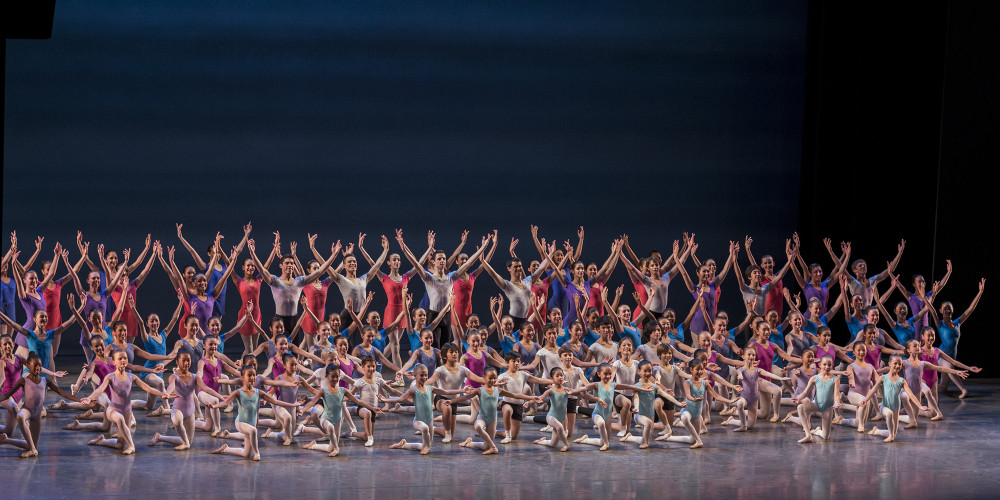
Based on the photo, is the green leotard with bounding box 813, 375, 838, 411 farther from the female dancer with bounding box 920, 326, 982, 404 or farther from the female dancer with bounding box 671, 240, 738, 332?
the female dancer with bounding box 671, 240, 738, 332

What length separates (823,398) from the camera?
8234 mm

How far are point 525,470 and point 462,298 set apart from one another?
10.1 ft

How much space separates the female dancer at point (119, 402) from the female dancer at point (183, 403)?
74mm

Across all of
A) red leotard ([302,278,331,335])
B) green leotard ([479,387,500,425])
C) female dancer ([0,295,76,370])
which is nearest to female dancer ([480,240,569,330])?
red leotard ([302,278,331,335])

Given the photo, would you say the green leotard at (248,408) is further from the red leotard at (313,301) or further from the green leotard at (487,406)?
the red leotard at (313,301)

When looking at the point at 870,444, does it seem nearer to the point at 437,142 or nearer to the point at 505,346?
the point at 505,346

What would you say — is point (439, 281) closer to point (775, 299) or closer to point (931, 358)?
point (775, 299)

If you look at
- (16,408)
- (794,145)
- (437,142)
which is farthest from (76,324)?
(794,145)

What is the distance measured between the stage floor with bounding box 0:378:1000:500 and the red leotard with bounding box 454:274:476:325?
71.2 inches

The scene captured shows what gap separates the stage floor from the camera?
6633 mm

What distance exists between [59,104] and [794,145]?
7.48 m

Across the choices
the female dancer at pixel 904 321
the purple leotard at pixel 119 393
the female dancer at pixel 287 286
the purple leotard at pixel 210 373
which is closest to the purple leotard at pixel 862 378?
the female dancer at pixel 904 321

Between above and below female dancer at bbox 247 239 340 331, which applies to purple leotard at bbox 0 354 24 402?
below

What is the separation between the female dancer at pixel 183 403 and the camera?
7.52 meters
